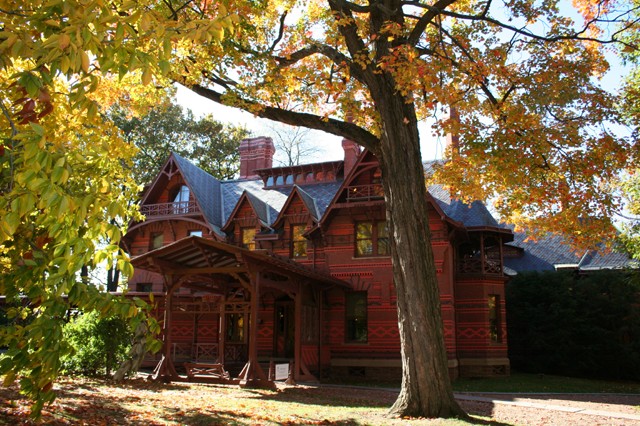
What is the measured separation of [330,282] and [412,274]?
1088 cm

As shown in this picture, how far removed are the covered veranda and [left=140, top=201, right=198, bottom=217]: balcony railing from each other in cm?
665

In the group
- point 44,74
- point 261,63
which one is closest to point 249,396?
point 261,63

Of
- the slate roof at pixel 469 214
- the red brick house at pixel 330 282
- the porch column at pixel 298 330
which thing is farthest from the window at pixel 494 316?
the porch column at pixel 298 330

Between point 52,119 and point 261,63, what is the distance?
20.8 feet

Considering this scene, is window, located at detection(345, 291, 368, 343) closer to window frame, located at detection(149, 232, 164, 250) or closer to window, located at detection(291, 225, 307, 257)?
window, located at detection(291, 225, 307, 257)

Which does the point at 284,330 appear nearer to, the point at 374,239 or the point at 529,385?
the point at 374,239

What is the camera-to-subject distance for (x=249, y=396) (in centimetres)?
1451

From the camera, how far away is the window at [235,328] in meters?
25.7

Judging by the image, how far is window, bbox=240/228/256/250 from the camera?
2680 centimetres

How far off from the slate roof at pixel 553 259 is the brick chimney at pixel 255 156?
51.0 feet

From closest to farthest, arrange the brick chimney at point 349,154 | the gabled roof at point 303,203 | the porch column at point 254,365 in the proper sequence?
the porch column at point 254,365
the gabled roof at point 303,203
the brick chimney at point 349,154

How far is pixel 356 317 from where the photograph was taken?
24.6 m

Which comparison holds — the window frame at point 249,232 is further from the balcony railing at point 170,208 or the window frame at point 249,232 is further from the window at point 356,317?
the window at point 356,317

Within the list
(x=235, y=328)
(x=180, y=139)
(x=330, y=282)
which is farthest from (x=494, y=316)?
(x=180, y=139)
